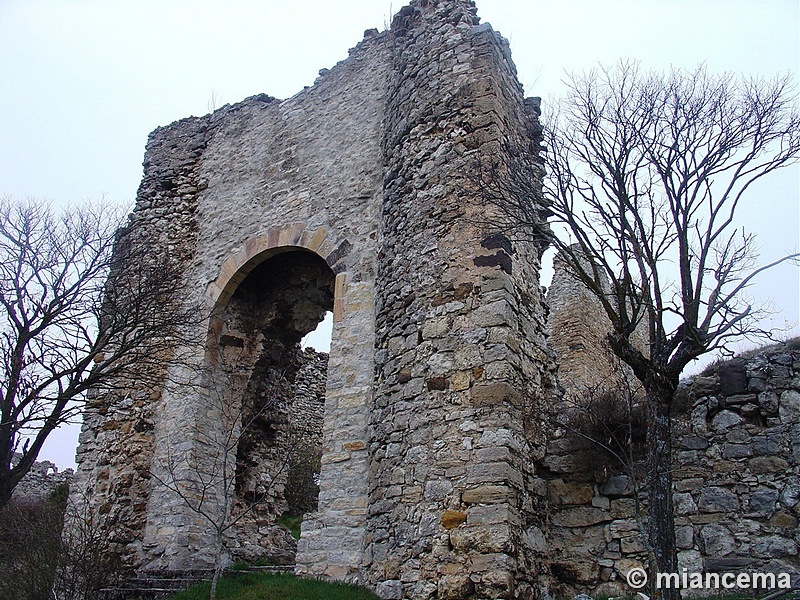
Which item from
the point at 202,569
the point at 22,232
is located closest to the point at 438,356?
the point at 202,569

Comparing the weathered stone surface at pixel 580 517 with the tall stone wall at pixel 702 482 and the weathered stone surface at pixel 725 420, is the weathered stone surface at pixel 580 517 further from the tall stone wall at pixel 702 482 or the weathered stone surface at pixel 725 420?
the weathered stone surface at pixel 725 420

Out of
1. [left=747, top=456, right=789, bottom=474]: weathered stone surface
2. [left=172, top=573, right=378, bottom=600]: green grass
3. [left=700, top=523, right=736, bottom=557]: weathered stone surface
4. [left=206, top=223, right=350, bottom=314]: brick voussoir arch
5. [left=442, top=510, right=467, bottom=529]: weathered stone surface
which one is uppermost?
[left=206, top=223, right=350, bottom=314]: brick voussoir arch

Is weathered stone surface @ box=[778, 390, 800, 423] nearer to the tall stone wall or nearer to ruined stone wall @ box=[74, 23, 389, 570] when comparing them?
the tall stone wall

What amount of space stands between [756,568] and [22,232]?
8.36 m

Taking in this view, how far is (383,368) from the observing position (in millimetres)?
7363

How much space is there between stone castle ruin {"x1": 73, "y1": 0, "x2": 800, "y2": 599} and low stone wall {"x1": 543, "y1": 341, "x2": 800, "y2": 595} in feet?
0.07

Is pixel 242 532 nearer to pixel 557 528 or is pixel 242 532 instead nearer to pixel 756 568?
pixel 557 528

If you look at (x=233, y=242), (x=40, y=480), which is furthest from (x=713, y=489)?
(x=40, y=480)

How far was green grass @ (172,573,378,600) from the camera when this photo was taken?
621 cm

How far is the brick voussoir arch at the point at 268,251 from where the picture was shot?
883 cm

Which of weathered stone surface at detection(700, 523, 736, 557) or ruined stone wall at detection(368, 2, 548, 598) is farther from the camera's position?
ruined stone wall at detection(368, 2, 548, 598)

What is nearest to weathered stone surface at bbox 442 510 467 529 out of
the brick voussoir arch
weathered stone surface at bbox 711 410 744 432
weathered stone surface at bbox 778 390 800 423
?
weathered stone surface at bbox 711 410 744 432

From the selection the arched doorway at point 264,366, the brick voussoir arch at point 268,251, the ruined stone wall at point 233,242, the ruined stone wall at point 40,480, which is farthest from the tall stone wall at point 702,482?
the ruined stone wall at point 40,480

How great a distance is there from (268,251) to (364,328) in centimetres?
232
